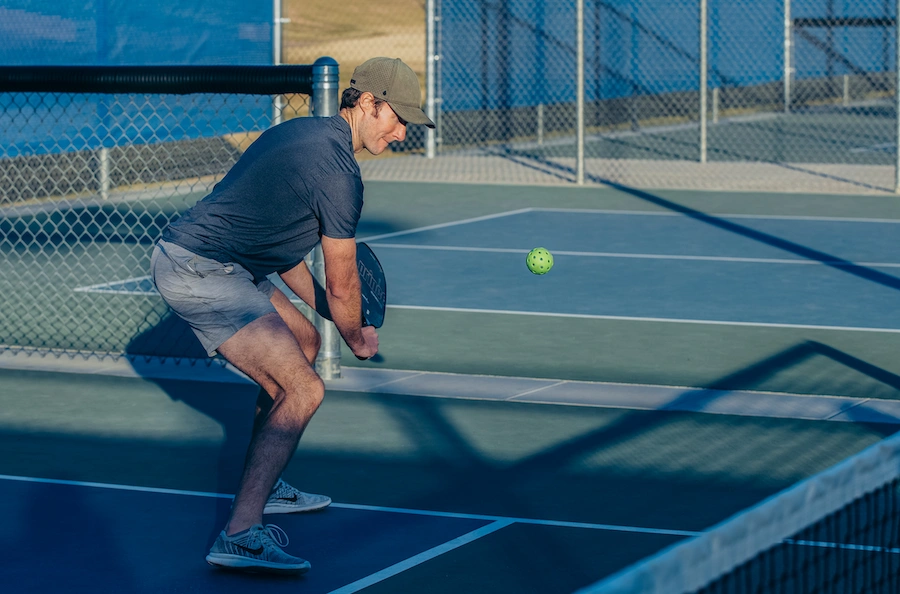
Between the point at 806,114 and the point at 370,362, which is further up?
the point at 806,114

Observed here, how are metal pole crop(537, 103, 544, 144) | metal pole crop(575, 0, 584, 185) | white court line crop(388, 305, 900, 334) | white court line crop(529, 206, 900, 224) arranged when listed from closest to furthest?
1. white court line crop(388, 305, 900, 334)
2. white court line crop(529, 206, 900, 224)
3. metal pole crop(575, 0, 584, 185)
4. metal pole crop(537, 103, 544, 144)

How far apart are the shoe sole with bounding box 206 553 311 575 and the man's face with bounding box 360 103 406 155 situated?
1.43 m


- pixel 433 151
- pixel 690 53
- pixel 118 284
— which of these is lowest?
pixel 118 284

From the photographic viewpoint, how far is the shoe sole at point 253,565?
196 inches

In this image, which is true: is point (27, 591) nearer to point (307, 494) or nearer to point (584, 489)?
point (307, 494)

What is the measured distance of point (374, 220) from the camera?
1460cm

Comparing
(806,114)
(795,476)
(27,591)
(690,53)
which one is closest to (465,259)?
(795,476)

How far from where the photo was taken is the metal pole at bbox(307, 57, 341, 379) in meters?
7.37

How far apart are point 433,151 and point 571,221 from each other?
6.30 meters

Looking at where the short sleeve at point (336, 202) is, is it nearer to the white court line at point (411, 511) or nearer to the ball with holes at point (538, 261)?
the white court line at point (411, 511)

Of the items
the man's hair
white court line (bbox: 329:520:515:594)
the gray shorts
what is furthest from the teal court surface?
the man's hair

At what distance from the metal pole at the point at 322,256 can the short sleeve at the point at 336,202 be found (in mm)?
2456

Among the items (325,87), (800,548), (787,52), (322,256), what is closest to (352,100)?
(800,548)

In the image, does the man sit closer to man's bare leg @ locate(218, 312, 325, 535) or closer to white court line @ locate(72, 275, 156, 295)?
man's bare leg @ locate(218, 312, 325, 535)
